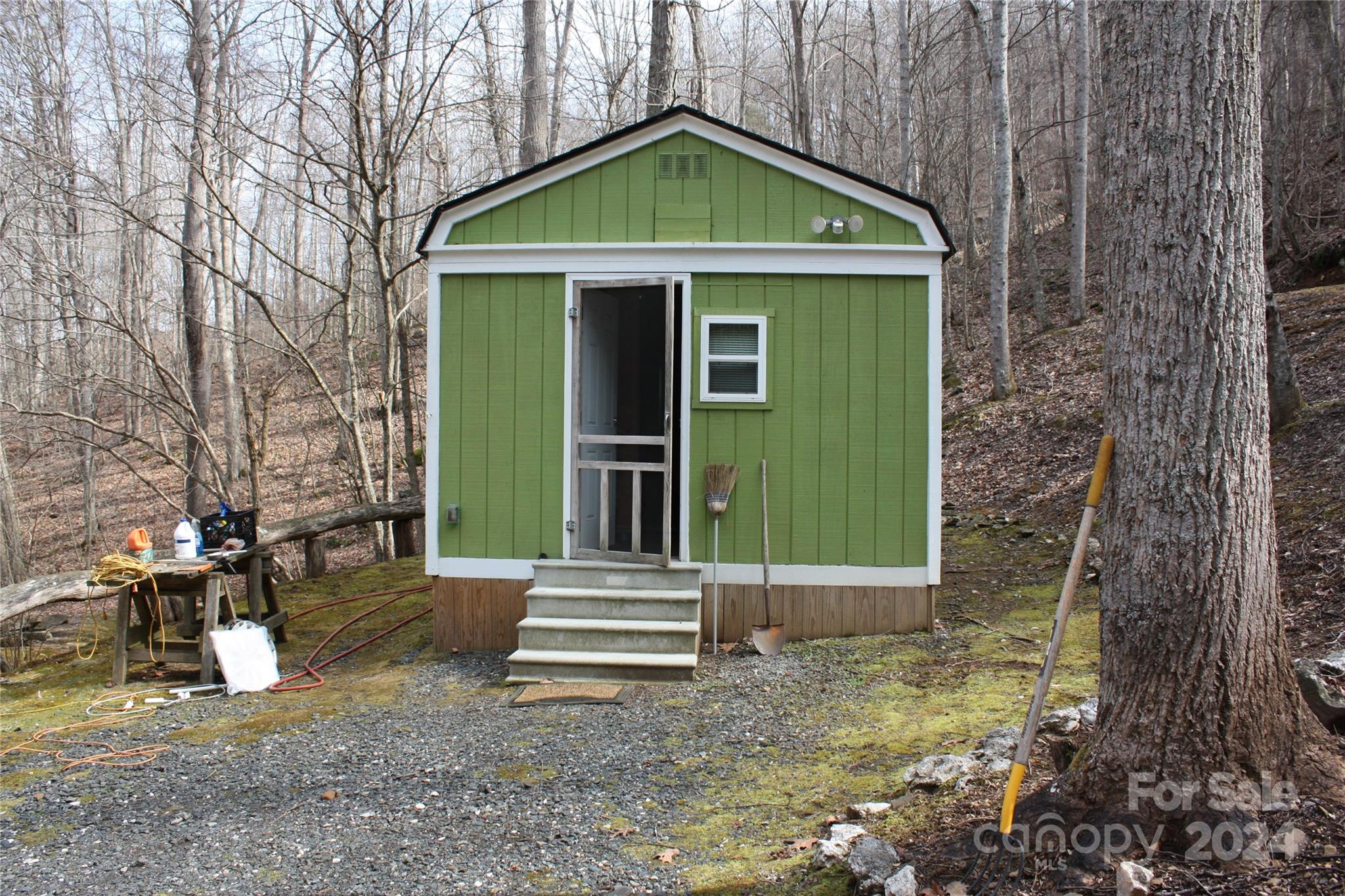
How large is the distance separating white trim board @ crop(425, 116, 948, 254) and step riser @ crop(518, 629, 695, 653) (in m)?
3.01

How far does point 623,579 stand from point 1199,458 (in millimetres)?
4387

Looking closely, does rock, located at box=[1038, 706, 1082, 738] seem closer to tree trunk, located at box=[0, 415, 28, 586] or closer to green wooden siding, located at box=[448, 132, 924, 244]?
green wooden siding, located at box=[448, 132, 924, 244]

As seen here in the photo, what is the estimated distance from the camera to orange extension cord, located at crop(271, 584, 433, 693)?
6340 mm

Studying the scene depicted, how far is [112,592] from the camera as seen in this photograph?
23.1 feet

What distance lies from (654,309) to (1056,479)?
5.19m

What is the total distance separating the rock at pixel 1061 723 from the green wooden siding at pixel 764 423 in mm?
2824

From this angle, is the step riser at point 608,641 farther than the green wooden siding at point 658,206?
No

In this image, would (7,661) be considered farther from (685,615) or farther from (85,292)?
(685,615)

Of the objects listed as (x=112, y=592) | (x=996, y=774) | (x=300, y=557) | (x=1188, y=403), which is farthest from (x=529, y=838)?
(x=300, y=557)

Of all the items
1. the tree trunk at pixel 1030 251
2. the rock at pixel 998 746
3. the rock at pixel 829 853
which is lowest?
the rock at pixel 829 853

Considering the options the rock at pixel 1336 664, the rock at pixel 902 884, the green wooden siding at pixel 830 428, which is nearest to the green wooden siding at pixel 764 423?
the green wooden siding at pixel 830 428

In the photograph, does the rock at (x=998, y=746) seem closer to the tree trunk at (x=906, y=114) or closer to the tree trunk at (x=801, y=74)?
the tree trunk at (x=906, y=114)

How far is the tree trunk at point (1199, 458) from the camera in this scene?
2.83 meters

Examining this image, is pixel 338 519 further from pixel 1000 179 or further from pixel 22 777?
pixel 1000 179
